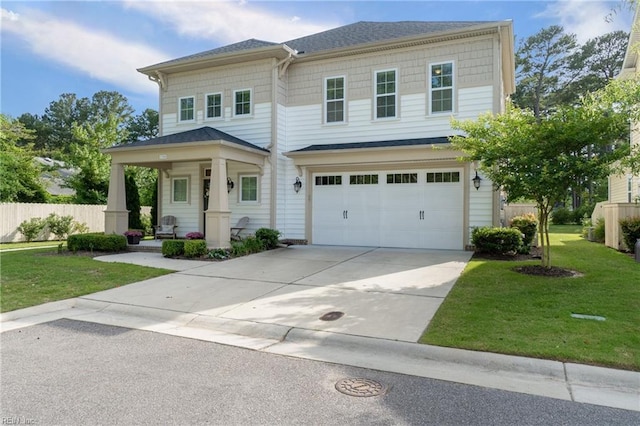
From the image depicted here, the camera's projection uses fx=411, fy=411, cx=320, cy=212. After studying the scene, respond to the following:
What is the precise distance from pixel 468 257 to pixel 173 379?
857cm

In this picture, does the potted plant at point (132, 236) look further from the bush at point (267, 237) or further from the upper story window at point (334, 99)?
the upper story window at point (334, 99)

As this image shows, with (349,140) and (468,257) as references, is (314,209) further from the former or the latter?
(468,257)

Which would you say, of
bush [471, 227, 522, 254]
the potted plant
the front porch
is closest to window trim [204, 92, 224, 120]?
the front porch

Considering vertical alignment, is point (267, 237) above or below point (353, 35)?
below

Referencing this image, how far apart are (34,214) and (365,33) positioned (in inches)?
637

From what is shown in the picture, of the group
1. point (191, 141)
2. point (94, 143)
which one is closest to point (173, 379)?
point (191, 141)

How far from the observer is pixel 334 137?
13.7 metres

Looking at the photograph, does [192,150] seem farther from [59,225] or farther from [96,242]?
[59,225]

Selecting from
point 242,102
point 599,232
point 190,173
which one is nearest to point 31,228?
point 190,173

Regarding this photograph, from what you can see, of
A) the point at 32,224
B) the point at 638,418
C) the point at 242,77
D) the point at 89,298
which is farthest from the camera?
the point at 32,224

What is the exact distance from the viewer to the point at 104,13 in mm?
12461

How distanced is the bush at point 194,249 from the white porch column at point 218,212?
19.2 inches

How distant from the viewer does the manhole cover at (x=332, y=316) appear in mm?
5601

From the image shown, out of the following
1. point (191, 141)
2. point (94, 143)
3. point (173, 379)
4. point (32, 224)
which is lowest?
point (173, 379)
